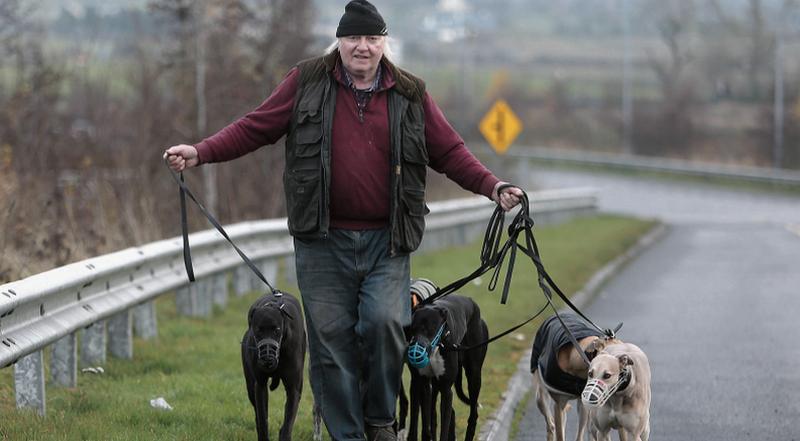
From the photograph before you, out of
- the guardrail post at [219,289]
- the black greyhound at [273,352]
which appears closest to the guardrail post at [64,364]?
the black greyhound at [273,352]

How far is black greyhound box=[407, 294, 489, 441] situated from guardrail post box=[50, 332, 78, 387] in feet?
7.82

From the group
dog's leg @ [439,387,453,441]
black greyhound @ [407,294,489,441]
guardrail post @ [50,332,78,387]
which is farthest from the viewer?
guardrail post @ [50,332,78,387]

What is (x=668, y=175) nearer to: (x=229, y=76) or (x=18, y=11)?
(x=229, y=76)

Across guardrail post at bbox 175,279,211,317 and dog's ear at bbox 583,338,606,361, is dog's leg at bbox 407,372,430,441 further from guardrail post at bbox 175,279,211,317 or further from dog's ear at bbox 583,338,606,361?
guardrail post at bbox 175,279,211,317

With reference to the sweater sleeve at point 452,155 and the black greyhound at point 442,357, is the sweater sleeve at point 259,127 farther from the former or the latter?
the black greyhound at point 442,357

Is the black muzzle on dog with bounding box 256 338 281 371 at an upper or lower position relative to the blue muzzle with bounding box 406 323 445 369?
upper

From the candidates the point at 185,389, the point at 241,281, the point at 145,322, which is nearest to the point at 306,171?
the point at 185,389

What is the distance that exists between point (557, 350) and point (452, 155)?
1178 millimetres

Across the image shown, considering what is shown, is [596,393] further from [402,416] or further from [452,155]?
[402,416]

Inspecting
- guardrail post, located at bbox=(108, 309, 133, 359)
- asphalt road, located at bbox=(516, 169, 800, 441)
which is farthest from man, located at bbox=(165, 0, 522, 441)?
guardrail post, located at bbox=(108, 309, 133, 359)

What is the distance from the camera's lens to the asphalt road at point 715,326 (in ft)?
31.2

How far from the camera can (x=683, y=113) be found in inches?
2482

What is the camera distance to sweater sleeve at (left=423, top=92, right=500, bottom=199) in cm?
722

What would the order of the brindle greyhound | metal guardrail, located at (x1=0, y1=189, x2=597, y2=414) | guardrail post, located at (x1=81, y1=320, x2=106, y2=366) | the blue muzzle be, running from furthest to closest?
guardrail post, located at (x1=81, y1=320, x2=106, y2=366) < metal guardrail, located at (x1=0, y1=189, x2=597, y2=414) < the brindle greyhound < the blue muzzle
